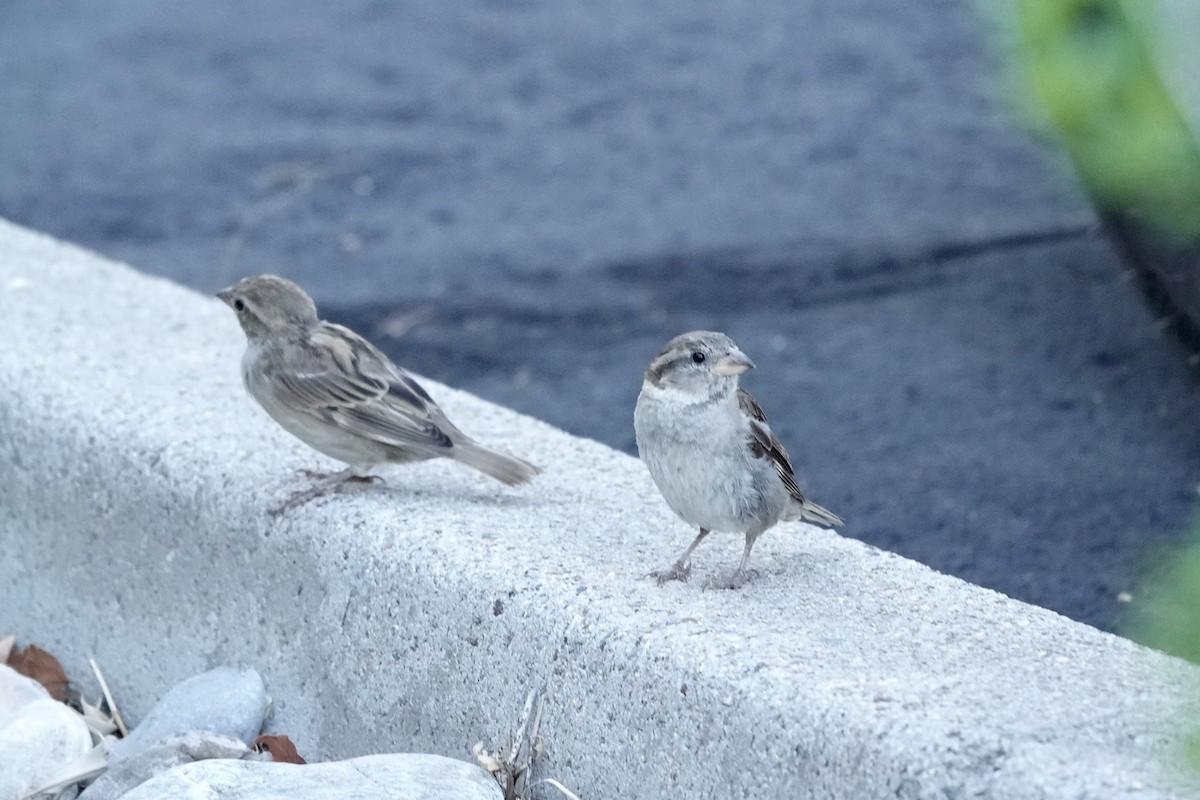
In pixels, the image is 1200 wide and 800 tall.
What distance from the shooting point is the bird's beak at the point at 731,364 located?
10.8ft

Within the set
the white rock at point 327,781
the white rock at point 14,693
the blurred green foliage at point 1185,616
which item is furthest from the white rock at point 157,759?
the blurred green foliage at point 1185,616

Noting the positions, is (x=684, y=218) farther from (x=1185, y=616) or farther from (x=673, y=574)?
(x=1185, y=616)

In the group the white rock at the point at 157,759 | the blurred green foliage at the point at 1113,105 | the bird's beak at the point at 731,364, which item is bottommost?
the white rock at the point at 157,759

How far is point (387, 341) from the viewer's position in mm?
6234

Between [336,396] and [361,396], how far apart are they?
61 millimetres

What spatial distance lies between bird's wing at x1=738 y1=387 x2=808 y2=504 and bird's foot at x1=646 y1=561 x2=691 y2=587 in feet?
0.89

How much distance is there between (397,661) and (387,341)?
2.91 metres

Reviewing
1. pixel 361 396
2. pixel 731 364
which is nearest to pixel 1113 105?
pixel 731 364

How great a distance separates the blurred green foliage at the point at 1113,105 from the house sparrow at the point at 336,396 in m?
1.47

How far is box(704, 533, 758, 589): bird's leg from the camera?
3.34m

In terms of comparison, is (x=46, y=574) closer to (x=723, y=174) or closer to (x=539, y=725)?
(x=539, y=725)

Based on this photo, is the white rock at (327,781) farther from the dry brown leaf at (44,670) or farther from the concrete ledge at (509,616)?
the dry brown leaf at (44,670)

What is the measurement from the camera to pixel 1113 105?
3432 millimetres

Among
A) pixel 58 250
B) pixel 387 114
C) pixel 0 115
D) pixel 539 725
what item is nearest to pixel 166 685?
pixel 539 725
